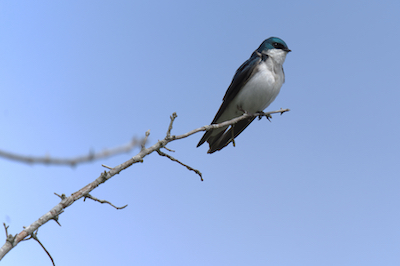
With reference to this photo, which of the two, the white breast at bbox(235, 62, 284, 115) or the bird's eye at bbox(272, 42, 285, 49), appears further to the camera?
the bird's eye at bbox(272, 42, 285, 49)

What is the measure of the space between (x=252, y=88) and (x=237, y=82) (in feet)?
1.52

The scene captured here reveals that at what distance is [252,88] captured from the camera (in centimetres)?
835

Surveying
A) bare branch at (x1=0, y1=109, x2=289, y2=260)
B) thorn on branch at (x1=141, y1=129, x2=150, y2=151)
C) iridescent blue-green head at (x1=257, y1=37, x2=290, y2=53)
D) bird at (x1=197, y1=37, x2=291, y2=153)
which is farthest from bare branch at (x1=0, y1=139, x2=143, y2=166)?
iridescent blue-green head at (x1=257, y1=37, x2=290, y2=53)

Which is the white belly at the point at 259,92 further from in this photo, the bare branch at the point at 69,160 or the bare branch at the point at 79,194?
the bare branch at the point at 69,160

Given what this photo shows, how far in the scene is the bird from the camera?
8.35 metres

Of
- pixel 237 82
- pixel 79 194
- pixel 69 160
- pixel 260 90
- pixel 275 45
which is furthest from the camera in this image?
pixel 275 45

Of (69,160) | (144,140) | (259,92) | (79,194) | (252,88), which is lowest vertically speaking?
(69,160)

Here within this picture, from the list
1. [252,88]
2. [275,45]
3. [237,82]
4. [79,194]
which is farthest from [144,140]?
[275,45]

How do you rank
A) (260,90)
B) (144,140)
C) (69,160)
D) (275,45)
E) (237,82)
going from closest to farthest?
(69,160) → (144,140) → (260,90) → (237,82) → (275,45)

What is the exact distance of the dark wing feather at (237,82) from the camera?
852 cm

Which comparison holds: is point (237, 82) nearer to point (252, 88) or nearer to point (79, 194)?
point (252, 88)

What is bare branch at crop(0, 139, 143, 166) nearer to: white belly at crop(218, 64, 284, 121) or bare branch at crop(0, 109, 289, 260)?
bare branch at crop(0, 109, 289, 260)

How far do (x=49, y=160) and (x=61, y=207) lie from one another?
2859 millimetres

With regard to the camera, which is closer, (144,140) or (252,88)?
(144,140)
